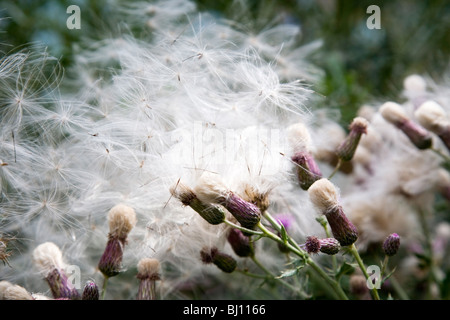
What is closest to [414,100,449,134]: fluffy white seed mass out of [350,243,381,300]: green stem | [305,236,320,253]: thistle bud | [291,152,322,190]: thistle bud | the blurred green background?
the blurred green background

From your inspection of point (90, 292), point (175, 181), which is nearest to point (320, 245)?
point (175, 181)

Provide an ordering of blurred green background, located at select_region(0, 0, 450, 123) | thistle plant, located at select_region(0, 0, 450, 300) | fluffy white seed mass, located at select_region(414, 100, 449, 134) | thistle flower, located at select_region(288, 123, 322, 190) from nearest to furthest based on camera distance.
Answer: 1. thistle plant, located at select_region(0, 0, 450, 300)
2. thistle flower, located at select_region(288, 123, 322, 190)
3. fluffy white seed mass, located at select_region(414, 100, 449, 134)
4. blurred green background, located at select_region(0, 0, 450, 123)

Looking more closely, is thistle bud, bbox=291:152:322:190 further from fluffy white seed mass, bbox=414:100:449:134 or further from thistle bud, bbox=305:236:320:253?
fluffy white seed mass, bbox=414:100:449:134

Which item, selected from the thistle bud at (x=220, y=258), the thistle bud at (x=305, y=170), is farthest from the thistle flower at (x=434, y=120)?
the thistle bud at (x=220, y=258)

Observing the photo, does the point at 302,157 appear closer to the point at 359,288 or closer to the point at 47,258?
the point at 359,288

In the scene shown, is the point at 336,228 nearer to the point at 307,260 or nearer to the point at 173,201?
the point at 307,260

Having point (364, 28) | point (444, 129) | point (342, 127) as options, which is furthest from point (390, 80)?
point (444, 129)

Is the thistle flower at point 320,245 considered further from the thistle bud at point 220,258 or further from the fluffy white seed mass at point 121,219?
the fluffy white seed mass at point 121,219
